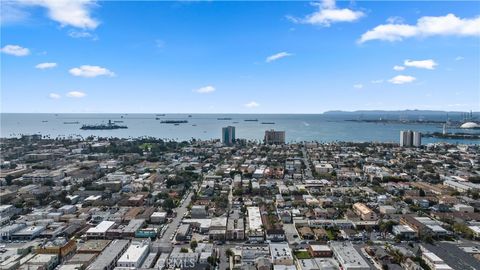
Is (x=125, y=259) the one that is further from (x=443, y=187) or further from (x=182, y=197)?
(x=443, y=187)

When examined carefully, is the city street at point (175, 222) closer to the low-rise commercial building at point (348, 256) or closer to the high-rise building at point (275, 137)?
the low-rise commercial building at point (348, 256)

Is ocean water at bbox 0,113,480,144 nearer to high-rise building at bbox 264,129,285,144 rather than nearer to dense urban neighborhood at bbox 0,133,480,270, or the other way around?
high-rise building at bbox 264,129,285,144

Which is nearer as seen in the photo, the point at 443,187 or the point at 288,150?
the point at 443,187

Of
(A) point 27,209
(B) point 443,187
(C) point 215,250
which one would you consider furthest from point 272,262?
(B) point 443,187

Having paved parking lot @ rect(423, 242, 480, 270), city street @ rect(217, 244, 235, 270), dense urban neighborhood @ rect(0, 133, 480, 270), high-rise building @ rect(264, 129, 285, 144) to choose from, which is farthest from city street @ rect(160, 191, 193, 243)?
high-rise building @ rect(264, 129, 285, 144)

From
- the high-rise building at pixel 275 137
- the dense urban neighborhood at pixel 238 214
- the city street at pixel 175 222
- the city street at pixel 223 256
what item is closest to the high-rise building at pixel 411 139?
the dense urban neighborhood at pixel 238 214

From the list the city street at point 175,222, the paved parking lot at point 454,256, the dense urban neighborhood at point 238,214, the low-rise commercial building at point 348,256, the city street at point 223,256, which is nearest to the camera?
the low-rise commercial building at point 348,256

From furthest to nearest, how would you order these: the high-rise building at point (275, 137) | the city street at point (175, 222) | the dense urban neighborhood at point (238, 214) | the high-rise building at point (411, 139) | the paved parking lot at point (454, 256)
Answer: the high-rise building at point (275, 137)
the high-rise building at point (411, 139)
the city street at point (175, 222)
the dense urban neighborhood at point (238, 214)
the paved parking lot at point (454, 256)

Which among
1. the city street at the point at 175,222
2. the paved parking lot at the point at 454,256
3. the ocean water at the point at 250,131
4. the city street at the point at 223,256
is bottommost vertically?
the city street at the point at 223,256
